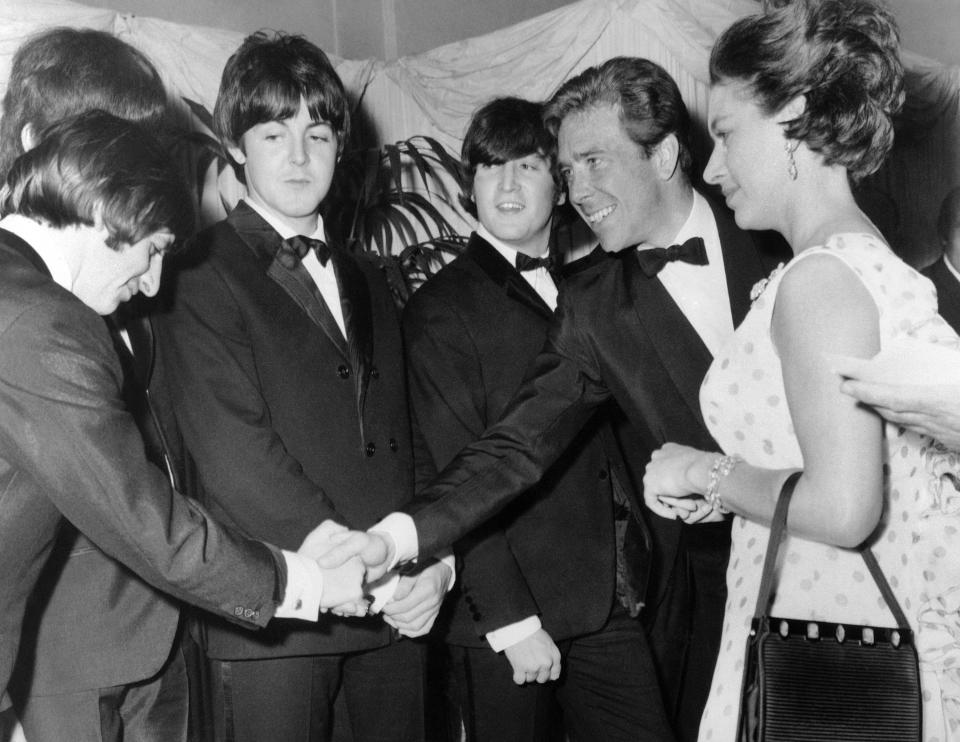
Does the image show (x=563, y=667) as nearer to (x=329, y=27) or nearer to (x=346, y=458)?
(x=346, y=458)

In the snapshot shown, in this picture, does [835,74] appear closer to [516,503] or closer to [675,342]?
[675,342]

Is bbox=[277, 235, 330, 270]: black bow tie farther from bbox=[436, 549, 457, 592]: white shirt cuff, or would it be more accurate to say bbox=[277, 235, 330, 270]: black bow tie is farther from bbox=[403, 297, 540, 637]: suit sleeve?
bbox=[436, 549, 457, 592]: white shirt cuff

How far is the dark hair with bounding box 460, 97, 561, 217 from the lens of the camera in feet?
8.84

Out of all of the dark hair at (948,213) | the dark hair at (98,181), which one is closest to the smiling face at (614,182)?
the dark hair at (98,181)

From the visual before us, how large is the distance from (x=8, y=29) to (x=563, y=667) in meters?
2.82

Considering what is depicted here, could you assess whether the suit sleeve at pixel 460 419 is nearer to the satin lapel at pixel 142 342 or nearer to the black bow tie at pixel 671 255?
the black bow tie at pixel 671 255

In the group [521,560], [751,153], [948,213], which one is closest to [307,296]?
[521,560]

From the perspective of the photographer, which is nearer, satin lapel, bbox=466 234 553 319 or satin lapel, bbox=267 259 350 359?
satin lapel, bbox=267 259 350 359

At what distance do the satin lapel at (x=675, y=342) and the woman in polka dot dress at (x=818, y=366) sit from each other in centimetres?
38

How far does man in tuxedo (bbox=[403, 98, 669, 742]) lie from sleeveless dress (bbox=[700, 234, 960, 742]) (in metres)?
0.64

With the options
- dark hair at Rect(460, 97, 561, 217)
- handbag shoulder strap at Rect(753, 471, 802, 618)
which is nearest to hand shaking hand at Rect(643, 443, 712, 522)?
handbag shoulder strap at Rect(753, 471, 802, 618)

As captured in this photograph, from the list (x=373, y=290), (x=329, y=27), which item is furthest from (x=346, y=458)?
(x=329, y=27)

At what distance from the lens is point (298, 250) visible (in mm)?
2236

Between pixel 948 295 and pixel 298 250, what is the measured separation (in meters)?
1.93
